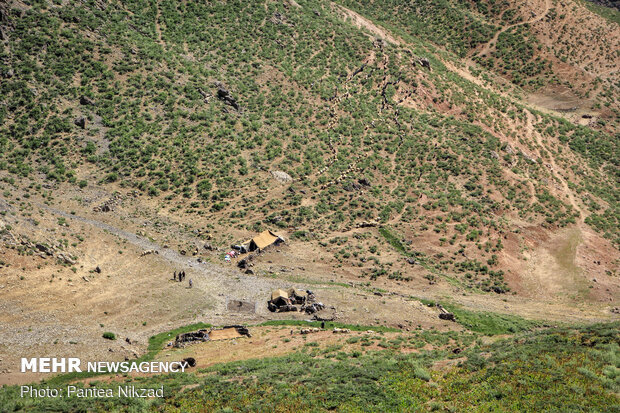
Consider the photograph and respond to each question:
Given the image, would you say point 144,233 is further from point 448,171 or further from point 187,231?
point 448,171

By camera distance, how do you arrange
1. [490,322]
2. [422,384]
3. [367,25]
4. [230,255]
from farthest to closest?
[367,25] < [230,255] < [490,322] < [422,384]

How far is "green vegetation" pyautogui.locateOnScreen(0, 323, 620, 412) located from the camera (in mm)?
21781

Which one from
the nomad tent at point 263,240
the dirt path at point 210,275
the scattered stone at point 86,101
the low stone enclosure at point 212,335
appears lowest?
the low stone enclosure at point 212,335

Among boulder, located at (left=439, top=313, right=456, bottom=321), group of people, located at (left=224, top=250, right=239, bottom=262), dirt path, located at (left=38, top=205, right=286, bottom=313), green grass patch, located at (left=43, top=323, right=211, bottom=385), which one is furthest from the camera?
group of people, located at (left=224, top=250, right=239, bottom=262)

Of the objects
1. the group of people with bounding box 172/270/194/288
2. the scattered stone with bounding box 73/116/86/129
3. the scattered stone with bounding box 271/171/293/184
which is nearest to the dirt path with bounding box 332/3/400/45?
the scattered stone with bounding box 271/171/293/184

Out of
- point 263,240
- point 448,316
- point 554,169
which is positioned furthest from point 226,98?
point 554,169

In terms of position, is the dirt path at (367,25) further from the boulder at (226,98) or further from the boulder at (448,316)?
the boulder at (448,316)

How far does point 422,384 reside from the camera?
24.4 m

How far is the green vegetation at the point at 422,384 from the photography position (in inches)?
858

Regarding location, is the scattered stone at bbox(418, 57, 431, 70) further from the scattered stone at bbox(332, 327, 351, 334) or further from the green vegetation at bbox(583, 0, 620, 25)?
the scattered stone at bbox(332, 327, 351, 334)

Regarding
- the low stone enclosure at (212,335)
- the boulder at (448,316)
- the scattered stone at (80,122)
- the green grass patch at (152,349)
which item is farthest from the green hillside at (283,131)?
the green grass patch at (152,349)

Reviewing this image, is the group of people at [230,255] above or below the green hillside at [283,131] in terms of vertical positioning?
below

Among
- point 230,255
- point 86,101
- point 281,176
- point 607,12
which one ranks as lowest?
point 230,255

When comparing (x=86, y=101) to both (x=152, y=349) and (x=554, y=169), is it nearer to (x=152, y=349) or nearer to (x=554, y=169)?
(x=152, y=349)
